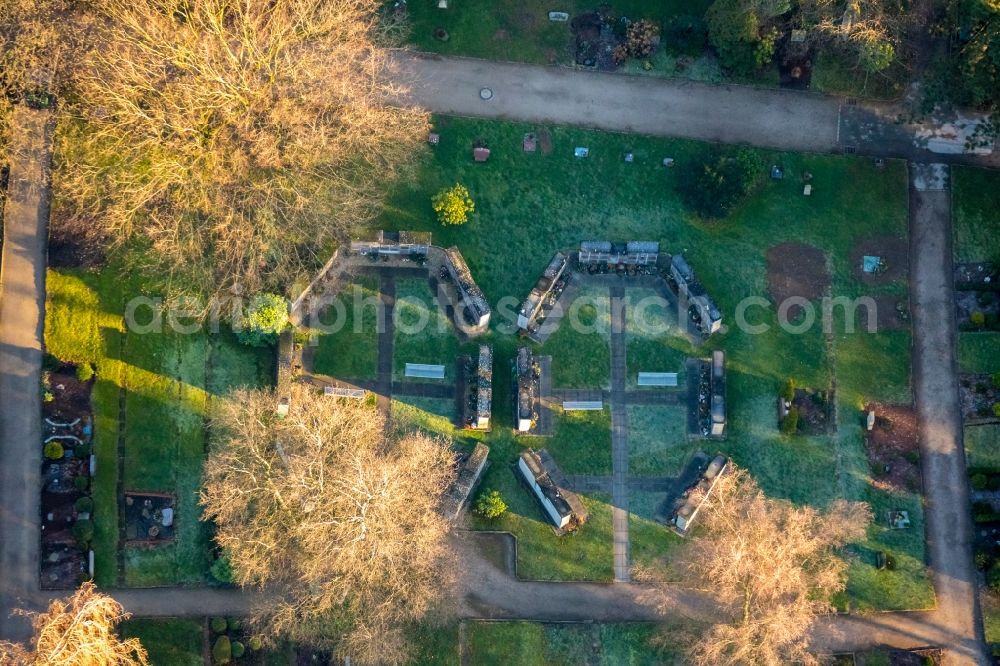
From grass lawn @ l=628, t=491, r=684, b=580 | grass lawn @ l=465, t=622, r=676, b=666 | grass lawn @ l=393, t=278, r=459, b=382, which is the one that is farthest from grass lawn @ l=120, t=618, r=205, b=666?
grass lawn @ l=628, t=491, r=684, b=580

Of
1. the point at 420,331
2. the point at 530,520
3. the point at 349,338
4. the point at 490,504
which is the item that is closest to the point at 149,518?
the point at 349,338

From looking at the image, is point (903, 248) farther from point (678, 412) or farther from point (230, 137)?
point (230, 137)

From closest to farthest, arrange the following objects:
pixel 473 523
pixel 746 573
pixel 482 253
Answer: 1. pixel 746 573
2. pixel 473 523
3. pixel 482 253

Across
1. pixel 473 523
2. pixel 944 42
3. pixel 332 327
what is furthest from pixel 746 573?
pixel 944 42

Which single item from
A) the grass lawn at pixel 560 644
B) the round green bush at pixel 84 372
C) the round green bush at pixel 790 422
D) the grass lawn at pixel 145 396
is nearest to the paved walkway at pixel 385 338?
the grass lawn at pixel 145 396

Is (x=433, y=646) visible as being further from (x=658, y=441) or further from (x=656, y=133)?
(x=656, y=133)

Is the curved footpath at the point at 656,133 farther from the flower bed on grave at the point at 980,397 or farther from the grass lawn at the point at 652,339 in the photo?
the grass lawn at the point at 652,339

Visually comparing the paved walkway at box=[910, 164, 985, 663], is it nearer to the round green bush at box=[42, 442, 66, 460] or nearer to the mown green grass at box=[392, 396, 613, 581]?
the mown green grass at box=[392, 396, 613, 581]
